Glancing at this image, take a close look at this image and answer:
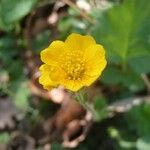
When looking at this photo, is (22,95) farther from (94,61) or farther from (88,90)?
(94,61)

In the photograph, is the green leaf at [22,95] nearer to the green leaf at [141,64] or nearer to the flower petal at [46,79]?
the green leaf at [141,64]

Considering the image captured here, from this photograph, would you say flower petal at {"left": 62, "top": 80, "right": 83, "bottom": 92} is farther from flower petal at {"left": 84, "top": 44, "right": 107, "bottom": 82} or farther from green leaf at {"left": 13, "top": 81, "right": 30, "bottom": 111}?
green leaf at {"left": 13, "top": 81, "right": 30, "bottom": 111}

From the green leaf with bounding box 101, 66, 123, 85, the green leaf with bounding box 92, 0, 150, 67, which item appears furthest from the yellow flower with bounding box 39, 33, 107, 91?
the green leaf with bounding box 101, 66, 123, 85

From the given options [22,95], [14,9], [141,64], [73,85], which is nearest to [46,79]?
[73,85]

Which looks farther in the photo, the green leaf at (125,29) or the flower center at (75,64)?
the green leaf at (125,29)

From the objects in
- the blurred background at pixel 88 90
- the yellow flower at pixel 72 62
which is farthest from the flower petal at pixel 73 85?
the blurred background at pixel 88 90

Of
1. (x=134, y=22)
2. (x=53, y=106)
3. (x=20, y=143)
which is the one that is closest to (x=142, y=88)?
(x=134, y=22)

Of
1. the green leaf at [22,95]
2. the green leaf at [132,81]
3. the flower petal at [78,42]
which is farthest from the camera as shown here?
the green leaf at [22,95]
